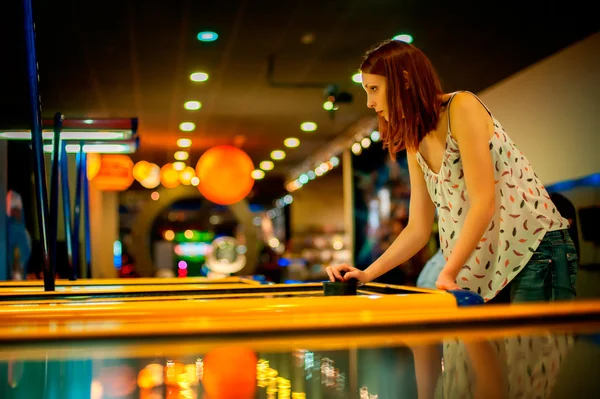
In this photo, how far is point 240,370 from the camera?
96 centimetres

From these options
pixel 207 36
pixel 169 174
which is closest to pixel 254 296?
pixel 207 36

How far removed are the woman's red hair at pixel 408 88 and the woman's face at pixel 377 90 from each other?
0.01 meters

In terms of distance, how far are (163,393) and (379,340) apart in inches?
14.1

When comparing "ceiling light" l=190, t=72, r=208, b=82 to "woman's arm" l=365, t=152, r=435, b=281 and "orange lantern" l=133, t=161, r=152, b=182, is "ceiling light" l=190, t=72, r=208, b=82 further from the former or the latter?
"woman's arm" l=365, t=152, r=435, b=281

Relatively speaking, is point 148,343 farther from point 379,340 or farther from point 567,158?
point 567,158

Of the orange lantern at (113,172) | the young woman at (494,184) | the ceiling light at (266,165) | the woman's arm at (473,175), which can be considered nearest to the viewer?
the woman's arm at (473,175)

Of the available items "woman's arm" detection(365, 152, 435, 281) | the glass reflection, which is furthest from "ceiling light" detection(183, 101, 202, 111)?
the glass reflection

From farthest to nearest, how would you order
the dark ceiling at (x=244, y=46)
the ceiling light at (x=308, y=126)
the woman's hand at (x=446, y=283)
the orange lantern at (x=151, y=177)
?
the orange lantern at (x=151, y=177)
the ceiling light at (x=308, y=126)
the dark ceiling at (x=244, y=46)
the woman's hand at (x=446, y=283)

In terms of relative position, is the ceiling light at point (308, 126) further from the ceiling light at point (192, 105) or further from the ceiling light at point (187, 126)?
the ceiling light at point (192, 105)

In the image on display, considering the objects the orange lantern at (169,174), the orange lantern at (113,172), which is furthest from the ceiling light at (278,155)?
the orange lantern at (113,172)

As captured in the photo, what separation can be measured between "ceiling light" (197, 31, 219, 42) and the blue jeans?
16.8 feet

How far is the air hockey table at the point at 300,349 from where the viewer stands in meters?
0.91

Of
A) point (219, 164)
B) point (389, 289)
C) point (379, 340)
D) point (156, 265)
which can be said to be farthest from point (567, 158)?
point (156, 265)

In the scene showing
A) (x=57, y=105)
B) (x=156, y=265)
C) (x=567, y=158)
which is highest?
(x=57, y=105)
